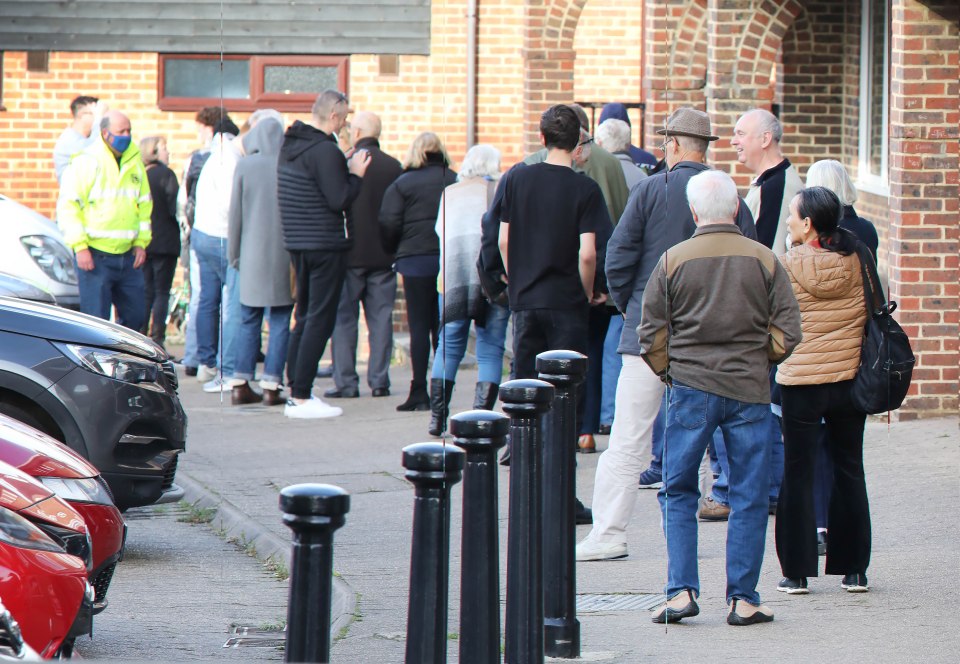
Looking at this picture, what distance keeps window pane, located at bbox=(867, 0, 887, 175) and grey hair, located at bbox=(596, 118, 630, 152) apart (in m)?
4.65

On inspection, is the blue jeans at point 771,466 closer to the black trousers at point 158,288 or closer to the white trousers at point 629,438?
the white trousers at point 629,438

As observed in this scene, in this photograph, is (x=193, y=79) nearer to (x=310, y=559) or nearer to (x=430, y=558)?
(x=430, y=558)

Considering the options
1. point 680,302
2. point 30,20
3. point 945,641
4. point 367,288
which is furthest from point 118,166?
point 945,641

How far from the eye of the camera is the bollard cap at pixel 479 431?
207 inches

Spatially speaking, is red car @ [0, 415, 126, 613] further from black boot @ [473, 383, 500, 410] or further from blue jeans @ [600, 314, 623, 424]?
black boot @ [473, 383, 500, 410]

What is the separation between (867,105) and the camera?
1551 cm

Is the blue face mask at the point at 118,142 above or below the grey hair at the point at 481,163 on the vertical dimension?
above

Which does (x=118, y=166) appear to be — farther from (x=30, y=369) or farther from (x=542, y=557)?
(x=542, y=557)

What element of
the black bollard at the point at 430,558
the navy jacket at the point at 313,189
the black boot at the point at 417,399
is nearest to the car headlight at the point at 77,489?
the black bollard at the point at 430,558

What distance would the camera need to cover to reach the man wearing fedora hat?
7.63 meters

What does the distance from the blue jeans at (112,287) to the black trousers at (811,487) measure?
279 inches

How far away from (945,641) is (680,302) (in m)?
1.55

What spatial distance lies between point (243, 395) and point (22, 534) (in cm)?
820

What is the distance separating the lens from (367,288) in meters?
13.2
